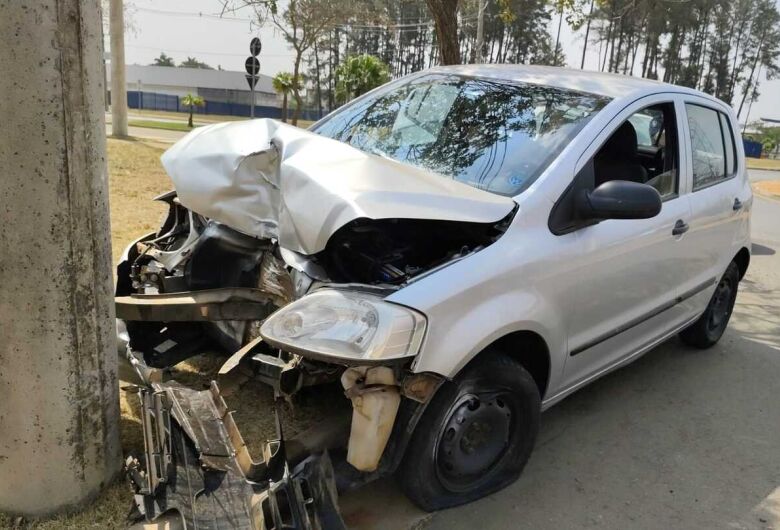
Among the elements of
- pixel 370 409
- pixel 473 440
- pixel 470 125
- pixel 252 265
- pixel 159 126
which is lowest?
pixel 159 126

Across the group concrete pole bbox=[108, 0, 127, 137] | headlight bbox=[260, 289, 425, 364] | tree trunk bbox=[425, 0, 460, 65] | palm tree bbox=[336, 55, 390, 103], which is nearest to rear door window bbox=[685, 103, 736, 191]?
headlight bbox=[260, 289, 425, 364]

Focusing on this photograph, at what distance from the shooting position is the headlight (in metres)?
2.36

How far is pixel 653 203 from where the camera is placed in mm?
A: 3074

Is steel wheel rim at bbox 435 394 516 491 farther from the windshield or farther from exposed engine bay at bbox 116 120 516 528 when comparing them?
the windshield

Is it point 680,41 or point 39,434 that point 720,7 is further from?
point 39,434

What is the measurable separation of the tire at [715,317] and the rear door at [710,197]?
0.34m

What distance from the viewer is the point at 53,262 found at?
2420mm

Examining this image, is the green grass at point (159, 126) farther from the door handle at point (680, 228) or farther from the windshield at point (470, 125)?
the door handle at point (680, 228)

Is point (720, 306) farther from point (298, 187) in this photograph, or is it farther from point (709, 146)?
point (298, 187)

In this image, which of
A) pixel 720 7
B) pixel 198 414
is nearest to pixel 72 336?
pixel 198 414

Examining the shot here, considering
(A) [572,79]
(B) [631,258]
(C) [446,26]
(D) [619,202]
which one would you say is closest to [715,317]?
(B) [631,258]

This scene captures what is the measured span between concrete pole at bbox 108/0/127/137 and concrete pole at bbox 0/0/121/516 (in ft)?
59.7

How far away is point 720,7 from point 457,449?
71395 mm

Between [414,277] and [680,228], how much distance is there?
7.00ft
